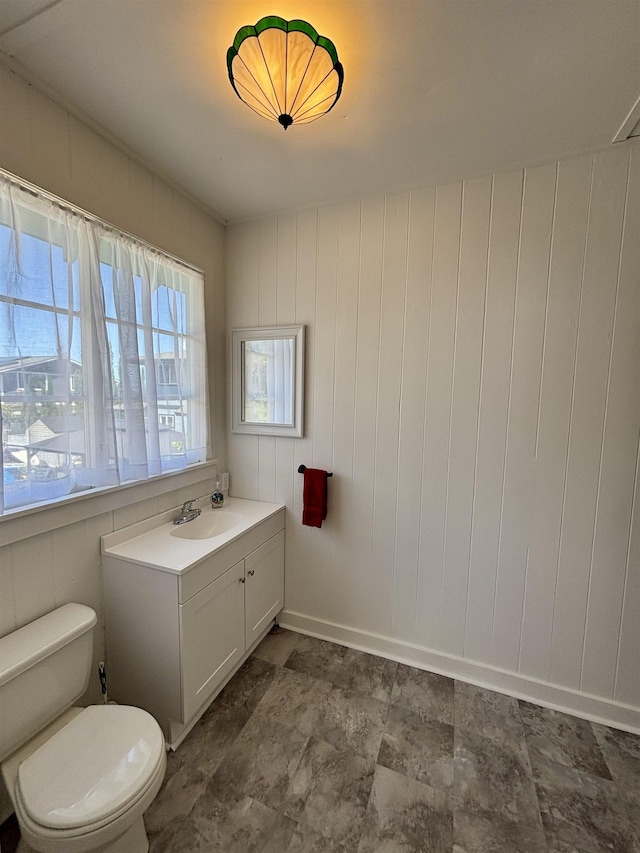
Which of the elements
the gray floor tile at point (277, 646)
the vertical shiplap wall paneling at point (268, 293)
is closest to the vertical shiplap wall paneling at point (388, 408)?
the gray floor tile at point (277, 646)

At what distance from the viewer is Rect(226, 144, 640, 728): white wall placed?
1.52 metres

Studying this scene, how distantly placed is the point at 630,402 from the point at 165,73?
222 centimetres

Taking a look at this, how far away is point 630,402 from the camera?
58.6 inches

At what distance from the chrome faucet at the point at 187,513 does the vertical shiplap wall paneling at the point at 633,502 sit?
2.15 m

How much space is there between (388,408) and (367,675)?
146cm

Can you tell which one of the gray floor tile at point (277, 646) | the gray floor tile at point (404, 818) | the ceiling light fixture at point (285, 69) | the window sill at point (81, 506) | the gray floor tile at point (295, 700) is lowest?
the gray floor tile at point (277, 646)

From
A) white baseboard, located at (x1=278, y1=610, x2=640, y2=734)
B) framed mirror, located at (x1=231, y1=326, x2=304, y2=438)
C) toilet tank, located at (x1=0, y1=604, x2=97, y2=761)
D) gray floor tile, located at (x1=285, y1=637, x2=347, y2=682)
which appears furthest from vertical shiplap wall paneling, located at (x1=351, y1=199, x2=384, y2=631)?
toilet tank, located at (x1=0, y1=604, x2=97, y2=761)

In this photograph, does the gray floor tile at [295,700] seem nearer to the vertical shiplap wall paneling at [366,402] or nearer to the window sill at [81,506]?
the vertical shiplap wall paneling at [366,402]

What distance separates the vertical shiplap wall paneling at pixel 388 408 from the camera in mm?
1804

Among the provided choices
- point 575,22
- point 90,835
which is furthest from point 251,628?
point 575,22

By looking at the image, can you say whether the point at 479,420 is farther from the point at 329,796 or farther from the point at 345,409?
the point at 329,796

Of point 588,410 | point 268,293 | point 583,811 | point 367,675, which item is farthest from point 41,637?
point 588,410

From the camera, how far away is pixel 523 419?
1.64 metres

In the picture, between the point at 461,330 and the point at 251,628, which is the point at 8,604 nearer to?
the point at 251,628
